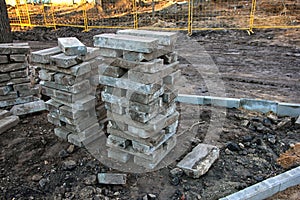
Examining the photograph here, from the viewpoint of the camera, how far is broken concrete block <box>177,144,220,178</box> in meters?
3.57

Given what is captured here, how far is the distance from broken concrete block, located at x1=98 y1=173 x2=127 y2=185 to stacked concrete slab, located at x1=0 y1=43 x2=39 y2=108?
2.93 m

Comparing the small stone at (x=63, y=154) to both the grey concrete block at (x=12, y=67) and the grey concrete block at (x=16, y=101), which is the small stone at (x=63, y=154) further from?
the grey concrete block at (x=12, y=67)

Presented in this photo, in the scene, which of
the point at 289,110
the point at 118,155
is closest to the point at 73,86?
the point at 118,155

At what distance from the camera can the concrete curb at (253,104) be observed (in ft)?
16.3

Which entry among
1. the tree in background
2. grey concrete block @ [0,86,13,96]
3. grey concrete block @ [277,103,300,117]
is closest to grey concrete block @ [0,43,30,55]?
grey concrete block @ [0,86,13,96]

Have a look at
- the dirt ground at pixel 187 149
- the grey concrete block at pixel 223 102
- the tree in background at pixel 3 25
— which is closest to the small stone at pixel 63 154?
the dirt ground at pixel 187 149

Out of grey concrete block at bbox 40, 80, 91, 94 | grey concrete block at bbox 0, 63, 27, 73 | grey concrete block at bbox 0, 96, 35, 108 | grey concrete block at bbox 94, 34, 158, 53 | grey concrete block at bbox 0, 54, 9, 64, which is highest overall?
grey concrete block at bbox 94, 34, 158, 53

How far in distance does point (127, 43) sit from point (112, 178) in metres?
1.67

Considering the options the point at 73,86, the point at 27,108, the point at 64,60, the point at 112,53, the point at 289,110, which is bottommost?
the point at 289,110

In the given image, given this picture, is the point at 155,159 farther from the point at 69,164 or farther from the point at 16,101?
the point at 16,101

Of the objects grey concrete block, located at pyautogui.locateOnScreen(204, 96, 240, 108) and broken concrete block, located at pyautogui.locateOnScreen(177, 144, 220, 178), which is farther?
grey concrete block, located at pyautogui.locateOnScreen(204, 96, 240, 108)

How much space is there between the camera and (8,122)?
16.0ft

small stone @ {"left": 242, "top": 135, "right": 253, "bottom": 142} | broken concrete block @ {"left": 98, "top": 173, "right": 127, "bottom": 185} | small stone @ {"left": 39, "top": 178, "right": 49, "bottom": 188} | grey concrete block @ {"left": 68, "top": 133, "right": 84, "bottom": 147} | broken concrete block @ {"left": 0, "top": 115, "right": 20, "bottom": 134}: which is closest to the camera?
broken concrete block @ {"left": 98, "top": 173, "right": 127, "bottom": 185}

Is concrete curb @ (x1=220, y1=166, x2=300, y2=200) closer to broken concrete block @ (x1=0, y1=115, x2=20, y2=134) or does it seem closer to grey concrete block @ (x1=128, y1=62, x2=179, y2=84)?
grey concrete block @ (x1=128, y1=62, x2=179, y2=84)
